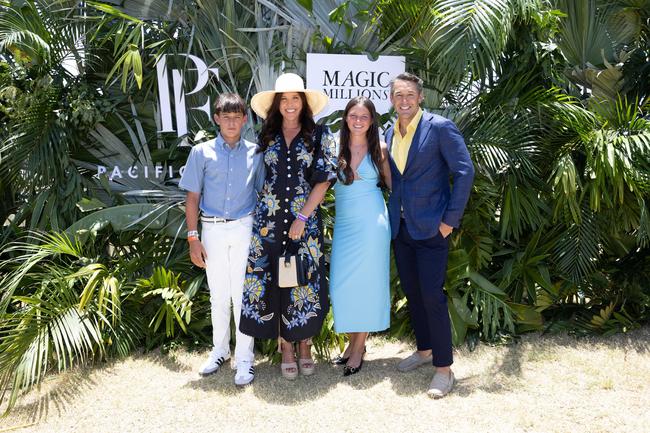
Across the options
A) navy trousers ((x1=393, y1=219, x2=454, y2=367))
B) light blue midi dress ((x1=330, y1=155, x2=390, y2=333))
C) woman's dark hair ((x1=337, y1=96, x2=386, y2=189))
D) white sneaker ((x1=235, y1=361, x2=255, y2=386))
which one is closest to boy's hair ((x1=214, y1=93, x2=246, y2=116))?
woman's dark hair ((x1=337, y1=96, x2=386, y2=189))

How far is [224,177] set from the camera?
3723mm

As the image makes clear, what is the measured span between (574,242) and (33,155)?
13.6 ft

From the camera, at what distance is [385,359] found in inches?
166

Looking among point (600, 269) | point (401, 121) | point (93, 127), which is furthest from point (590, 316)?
point (93, 127)

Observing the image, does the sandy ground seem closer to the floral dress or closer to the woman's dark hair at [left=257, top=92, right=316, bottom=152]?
the floral dress

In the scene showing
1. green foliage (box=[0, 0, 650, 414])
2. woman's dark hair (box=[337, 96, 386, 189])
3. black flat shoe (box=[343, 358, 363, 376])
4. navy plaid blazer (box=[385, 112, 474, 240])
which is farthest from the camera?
green foliage (box=[0, 0, 650, 414])

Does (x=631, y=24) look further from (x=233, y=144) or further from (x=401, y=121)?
(x=233, y=144)

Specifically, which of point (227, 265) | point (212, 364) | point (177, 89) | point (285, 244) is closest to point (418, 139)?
point (285, 244)

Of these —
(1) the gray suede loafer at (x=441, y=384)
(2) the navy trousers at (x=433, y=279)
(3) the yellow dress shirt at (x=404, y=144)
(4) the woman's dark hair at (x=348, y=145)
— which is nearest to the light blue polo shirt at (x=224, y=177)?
(4) the woman's dark hair at (x=348, y=145)

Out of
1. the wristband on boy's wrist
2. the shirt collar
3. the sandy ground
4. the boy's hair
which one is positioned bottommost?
the sandy ground

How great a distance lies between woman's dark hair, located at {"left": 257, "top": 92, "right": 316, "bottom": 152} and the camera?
3.72m

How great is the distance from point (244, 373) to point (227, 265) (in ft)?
2.22

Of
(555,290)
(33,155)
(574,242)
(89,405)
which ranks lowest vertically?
(89,405)

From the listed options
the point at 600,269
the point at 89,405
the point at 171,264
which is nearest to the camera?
the point at 89,405
